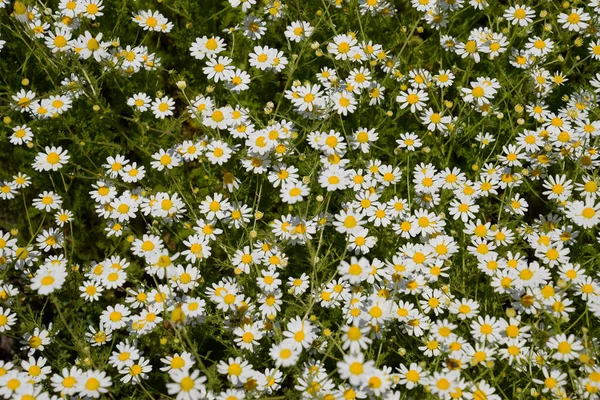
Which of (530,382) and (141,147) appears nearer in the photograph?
(530,382)

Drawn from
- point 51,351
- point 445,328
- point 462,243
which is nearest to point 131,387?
point 51,351

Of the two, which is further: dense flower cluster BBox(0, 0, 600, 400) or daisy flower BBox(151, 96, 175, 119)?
daisy flower BBox(151, 96, 175, 119)

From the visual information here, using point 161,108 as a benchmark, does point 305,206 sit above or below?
below

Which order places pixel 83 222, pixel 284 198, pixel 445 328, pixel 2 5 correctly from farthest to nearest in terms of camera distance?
pixel 83 222, pixel 2 5, pixel 284 198, pixel 445 328

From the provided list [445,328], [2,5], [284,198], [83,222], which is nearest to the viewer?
[445,328]

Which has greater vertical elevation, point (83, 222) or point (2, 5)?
point (2, 5)

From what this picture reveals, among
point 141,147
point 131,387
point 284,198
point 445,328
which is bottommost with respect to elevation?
point 131,387

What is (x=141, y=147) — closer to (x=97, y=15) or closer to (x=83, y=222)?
(x=83, y=222)

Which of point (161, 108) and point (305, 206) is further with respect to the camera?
point (161, 108)
